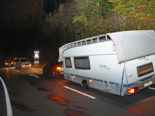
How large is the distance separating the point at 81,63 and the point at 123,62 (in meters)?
3.50

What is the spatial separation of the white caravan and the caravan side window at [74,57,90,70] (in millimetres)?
223

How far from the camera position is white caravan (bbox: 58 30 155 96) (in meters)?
6.67

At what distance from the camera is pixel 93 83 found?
8.84 meters

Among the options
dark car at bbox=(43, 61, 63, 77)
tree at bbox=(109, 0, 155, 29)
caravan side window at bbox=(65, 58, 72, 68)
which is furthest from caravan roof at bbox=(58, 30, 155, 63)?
dark car at bbox=(43, 61, 63, 77)

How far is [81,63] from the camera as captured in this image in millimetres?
9734

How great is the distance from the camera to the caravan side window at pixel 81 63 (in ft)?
30.0

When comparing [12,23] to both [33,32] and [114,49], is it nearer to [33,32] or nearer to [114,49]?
[33,32]

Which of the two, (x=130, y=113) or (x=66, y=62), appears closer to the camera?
(x=130, y=113)

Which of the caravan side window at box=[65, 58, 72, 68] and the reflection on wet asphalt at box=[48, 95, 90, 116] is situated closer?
the reflection on wet asphalt at box=[48, 95, 90, 116]

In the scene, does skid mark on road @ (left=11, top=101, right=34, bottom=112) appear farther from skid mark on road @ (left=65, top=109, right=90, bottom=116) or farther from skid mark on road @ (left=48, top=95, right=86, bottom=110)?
skid mark on road @ (left=65, top=109, right=90, bottom=116)

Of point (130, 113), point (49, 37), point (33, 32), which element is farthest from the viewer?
point (33, 32)

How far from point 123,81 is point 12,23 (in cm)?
6553

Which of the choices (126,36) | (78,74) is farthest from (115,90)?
(78,74)

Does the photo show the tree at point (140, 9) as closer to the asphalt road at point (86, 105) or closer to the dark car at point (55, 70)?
the asphalt road at point (86, 105)
